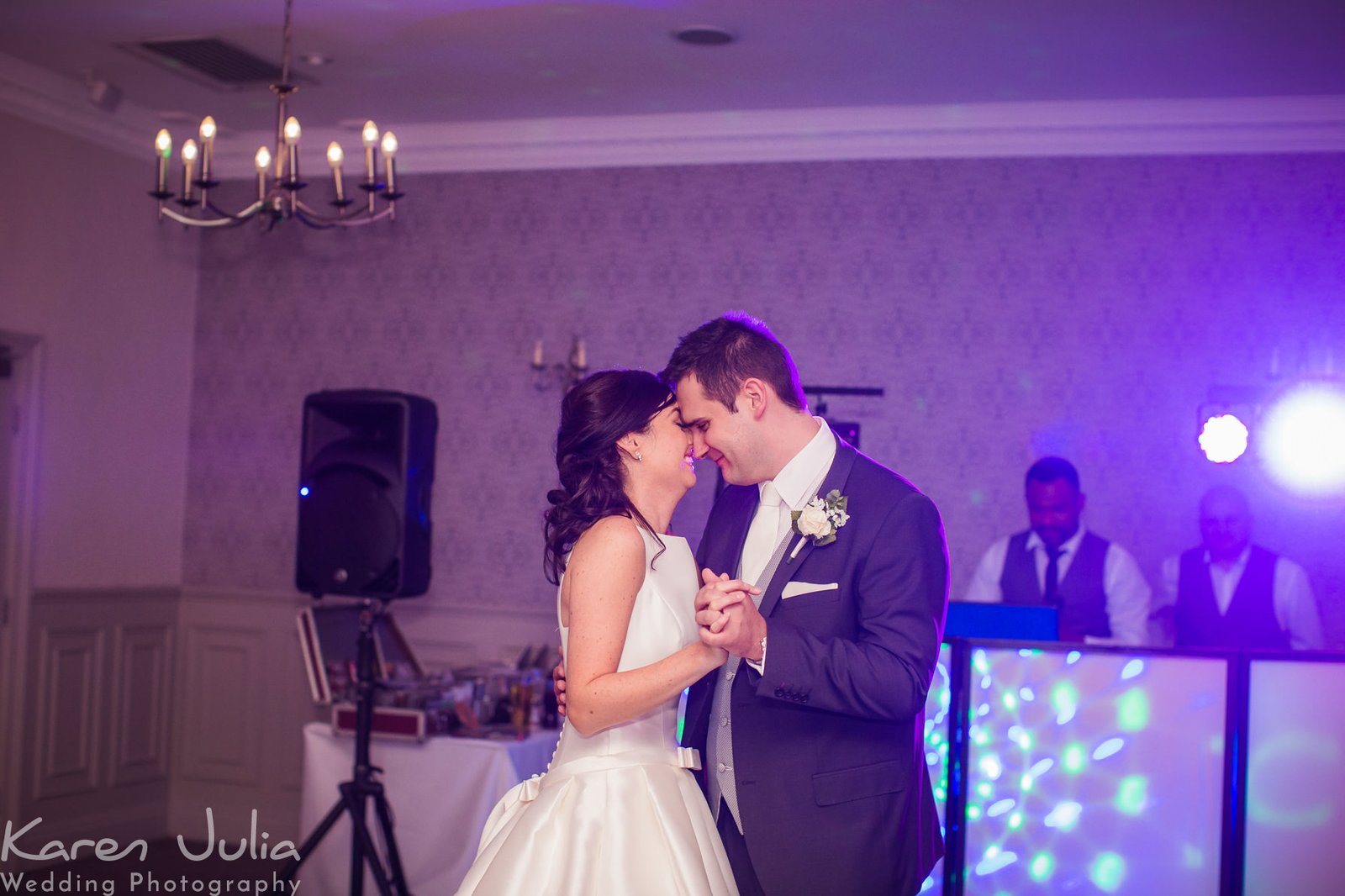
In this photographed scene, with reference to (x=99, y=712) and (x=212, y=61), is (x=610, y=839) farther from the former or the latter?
(x=99, y=712)

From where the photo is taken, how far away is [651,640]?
7.58 ft

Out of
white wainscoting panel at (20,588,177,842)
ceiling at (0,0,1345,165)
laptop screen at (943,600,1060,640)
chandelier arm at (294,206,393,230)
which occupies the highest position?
ceiling at (0,0,1345,165)

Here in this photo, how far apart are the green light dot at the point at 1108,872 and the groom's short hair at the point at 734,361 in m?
1.87

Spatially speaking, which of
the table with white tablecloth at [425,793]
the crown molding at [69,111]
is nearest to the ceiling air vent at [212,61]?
the crown molding at [69,111]

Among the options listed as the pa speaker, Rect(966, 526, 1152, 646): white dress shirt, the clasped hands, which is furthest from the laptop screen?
the pa speaker

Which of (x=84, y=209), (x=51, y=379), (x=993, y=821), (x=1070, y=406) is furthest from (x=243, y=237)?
(x=993, y=821)

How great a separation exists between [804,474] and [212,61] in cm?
404

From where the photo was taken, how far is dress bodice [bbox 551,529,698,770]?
7.58 feet

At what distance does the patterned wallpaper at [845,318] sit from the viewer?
541 centimetres

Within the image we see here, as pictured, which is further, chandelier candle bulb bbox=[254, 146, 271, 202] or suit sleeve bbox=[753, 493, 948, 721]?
chandelier candle bulb bbox=[254, 146, 271, 202]

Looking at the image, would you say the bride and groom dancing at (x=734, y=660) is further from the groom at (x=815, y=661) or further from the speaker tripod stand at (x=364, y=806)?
the speaker tripod stand at (x=364, y=806)

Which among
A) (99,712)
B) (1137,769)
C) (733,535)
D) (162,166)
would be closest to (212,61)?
(162,166)

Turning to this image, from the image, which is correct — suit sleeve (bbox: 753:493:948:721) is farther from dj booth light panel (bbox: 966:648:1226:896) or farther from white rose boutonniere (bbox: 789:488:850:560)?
dj booth light panel (bbox: 966:648:1226:896)

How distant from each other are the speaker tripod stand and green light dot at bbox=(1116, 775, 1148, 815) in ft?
8.31
